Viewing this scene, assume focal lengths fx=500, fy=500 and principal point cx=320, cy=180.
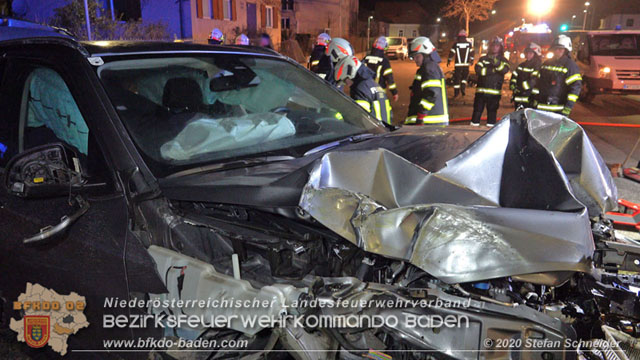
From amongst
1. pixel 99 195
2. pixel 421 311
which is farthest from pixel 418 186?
pixel 99 195

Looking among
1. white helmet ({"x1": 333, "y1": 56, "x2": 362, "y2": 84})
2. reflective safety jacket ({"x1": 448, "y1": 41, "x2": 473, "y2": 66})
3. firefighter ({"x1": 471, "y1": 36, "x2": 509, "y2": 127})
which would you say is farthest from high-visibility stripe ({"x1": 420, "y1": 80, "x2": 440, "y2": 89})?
reflective safety jacket ({"x1": 448, "y1": 41, "x2": 473, "y2": 66})

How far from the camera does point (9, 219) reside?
230 centimetres

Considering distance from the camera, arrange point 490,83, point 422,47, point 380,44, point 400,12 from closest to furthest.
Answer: point 422,47
point 380,44
point 490,83
point 400,12

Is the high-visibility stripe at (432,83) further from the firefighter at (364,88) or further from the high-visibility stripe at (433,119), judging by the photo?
the firefighter at (364,88)

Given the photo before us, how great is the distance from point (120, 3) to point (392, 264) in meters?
17.6

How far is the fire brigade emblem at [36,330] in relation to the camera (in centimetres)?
226

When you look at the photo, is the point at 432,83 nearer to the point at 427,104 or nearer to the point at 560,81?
the point at 427,104

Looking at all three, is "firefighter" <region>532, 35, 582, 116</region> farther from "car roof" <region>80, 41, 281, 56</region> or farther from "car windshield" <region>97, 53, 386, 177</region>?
"car roof" <region>80, 41, 281, 56</region>

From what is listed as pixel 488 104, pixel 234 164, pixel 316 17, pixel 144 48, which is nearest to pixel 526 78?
pixel 488 104

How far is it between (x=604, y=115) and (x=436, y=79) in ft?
25.3

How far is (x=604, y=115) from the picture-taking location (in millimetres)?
11656

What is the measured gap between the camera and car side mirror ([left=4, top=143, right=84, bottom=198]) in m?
1.97

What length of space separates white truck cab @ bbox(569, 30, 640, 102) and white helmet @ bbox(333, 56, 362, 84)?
9760 mm

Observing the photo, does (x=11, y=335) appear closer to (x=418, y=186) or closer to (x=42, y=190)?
(x=42, y=190)
